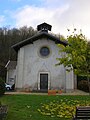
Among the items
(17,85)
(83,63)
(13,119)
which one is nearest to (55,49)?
(17,85)

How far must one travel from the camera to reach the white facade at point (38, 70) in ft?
90.9

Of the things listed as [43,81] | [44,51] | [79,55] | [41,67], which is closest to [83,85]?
[43,81]

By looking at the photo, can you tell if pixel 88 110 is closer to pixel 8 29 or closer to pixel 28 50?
pixel 28 50

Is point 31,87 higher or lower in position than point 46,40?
lower

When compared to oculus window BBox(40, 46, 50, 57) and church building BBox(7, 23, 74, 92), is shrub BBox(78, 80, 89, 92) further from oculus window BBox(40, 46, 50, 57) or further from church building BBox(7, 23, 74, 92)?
oculus window BBox(40, 46, 50, 57)

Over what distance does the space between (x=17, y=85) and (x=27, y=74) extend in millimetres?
1788

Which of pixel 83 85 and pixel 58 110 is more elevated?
pixel 83 85

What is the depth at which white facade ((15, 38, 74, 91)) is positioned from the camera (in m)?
27.7

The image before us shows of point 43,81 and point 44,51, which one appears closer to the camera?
point 43,81

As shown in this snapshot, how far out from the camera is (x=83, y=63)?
14.5 m

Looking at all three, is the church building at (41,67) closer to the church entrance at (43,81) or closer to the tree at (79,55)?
the church entrance at (43,81)

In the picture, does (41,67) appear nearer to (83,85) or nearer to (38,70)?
(38,70)

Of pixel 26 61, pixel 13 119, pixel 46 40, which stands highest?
pixel 46 40

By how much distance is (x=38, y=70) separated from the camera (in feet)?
92.6
